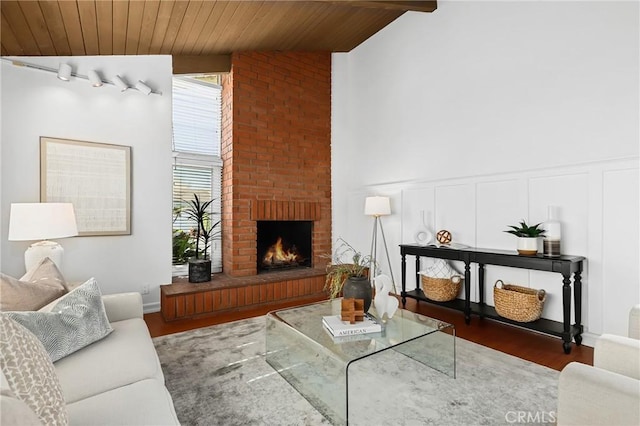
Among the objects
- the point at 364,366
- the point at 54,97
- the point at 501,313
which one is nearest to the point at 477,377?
the point at 364,366

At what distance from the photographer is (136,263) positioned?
351cm

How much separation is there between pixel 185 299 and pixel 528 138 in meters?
3.71

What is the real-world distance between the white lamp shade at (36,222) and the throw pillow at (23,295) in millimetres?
880

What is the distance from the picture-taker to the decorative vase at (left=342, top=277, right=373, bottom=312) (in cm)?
231

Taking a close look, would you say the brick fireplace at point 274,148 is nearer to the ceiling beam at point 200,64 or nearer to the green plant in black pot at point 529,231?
the ceiling beam at point 200,64

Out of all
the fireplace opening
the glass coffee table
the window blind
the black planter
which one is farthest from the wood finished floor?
the window blind

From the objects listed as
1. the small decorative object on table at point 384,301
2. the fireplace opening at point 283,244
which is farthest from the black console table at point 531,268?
the fireplace opening at point 283,244

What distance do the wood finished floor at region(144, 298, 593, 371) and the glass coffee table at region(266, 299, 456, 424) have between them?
76 centimetres

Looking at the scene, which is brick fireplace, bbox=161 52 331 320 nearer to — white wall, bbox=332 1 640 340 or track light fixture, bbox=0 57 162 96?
white wall, bbox=332 1 640 340

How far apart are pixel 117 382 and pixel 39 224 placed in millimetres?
1758

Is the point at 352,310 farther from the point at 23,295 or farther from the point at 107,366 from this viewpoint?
the point at 23,295

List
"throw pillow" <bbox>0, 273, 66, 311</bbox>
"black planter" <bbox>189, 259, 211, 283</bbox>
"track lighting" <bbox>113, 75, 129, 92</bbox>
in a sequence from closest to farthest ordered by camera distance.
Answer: "throw pillow" <bbox>0, 273, 66, 311</bbox> → "track lighting" <bbox>113, 75, 129, 92</bbox> → "black planter" <bbox>189, 259, 211, 283</bbox>

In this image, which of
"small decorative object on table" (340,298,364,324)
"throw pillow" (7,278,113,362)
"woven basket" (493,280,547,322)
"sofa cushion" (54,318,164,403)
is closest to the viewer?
"sofa cushion" (54,318,164,403)

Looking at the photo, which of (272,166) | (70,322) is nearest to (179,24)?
(272,166)
